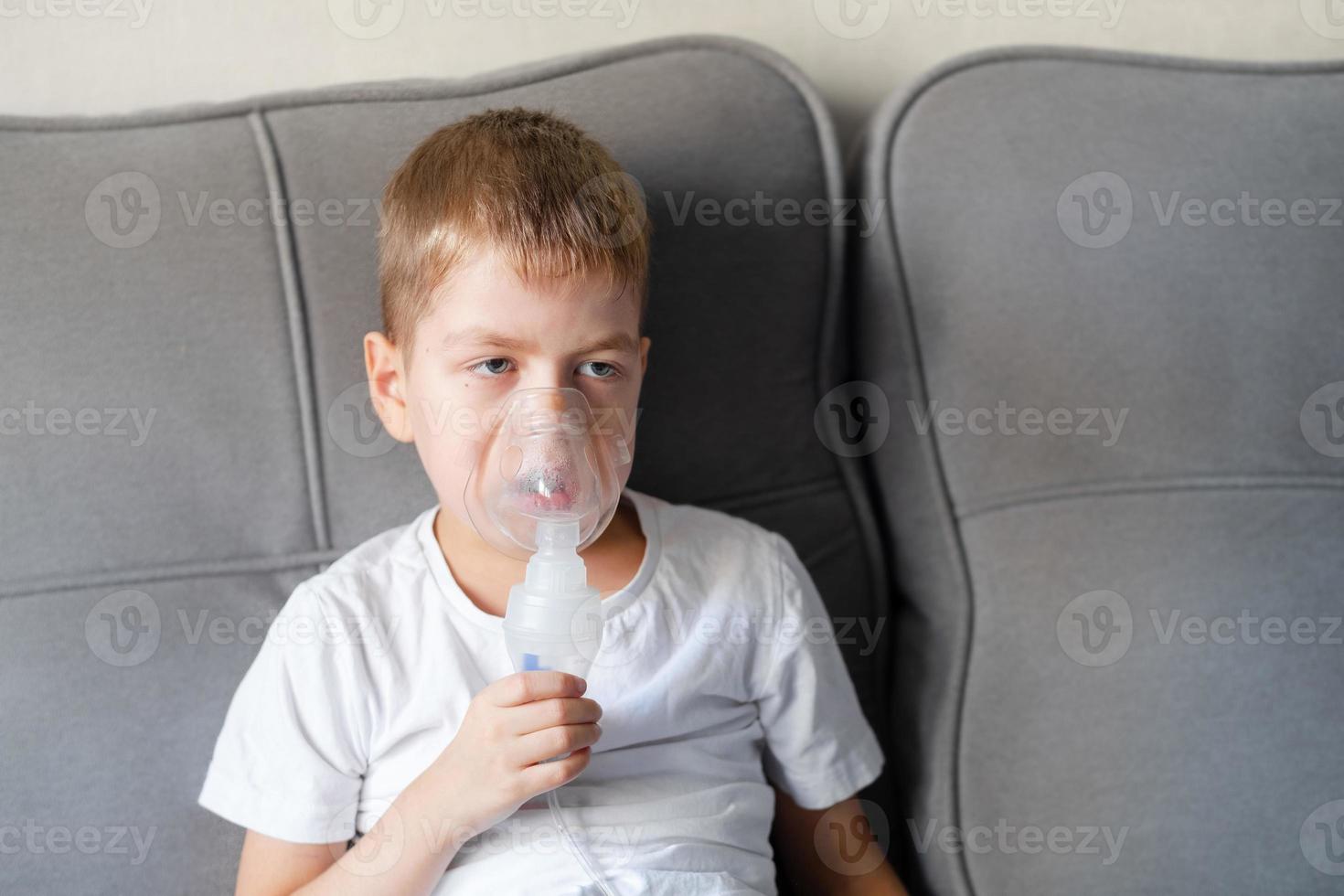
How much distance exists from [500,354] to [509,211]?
0.41ft

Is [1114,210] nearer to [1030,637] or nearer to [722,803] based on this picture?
[1030,637]

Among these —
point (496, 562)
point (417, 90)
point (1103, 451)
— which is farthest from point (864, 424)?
point (417, 90)

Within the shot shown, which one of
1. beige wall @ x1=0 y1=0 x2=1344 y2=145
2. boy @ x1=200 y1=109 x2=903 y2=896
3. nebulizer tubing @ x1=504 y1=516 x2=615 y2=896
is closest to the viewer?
nebulizer tubing @ x1=504 y1=516 x2=615 y2=896

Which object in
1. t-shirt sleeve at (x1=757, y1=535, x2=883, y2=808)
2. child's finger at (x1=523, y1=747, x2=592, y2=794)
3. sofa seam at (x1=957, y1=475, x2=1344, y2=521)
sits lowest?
t-shirt sleeve at (x1=757, y1=535, x2=883, y2=808)

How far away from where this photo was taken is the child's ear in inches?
41.7

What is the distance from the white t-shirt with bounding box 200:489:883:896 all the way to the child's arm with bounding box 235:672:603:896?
0.06 ft

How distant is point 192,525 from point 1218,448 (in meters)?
1.11

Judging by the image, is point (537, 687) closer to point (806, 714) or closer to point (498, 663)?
point (498, 663)

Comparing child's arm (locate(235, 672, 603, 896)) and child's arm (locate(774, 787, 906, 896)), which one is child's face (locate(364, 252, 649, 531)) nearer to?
child's arm (locate(235, 672, 603, 896))

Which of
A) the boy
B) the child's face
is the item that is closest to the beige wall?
the boy

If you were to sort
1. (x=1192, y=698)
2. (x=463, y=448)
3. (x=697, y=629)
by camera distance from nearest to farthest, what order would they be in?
(x=463, y=448), (x=697, y=629), (x=1192, y=698)

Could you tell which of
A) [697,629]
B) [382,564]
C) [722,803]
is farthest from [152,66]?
[722,803]

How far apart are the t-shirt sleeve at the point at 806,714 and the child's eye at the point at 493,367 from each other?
0.37 meters

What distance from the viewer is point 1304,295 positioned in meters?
1.27
